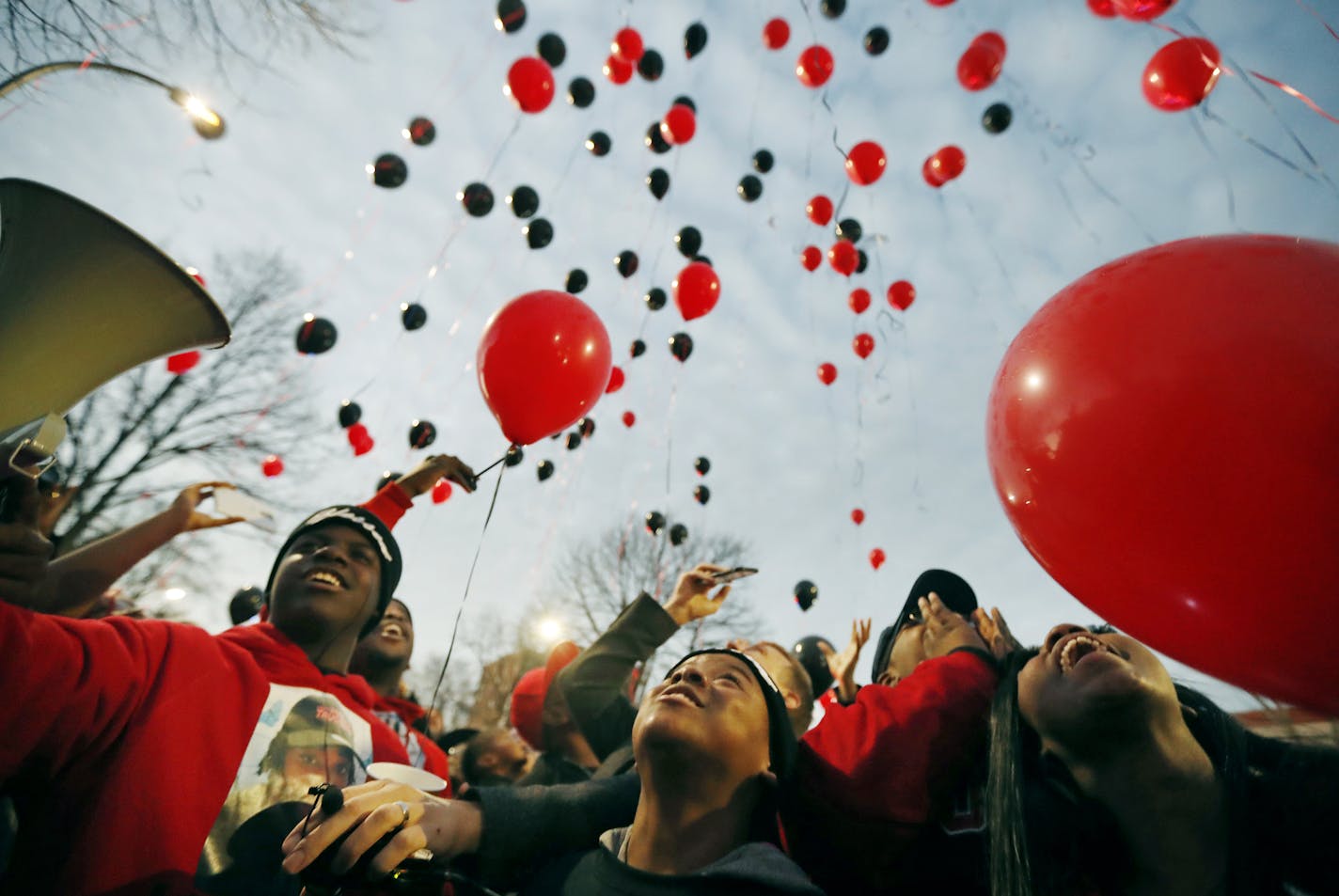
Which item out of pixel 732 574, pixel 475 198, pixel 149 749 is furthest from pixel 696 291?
pixel 149 749

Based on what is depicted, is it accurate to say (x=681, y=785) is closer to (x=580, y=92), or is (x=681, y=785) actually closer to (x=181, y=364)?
(x=580, y=92)

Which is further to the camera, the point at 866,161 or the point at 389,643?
the point at 866,161

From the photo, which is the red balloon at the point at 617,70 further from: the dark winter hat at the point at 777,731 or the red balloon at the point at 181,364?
the dark winter hat at the point at 777,731

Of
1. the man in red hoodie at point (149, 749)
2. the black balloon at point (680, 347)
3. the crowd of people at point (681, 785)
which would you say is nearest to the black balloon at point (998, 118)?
the black balloon at point (680, 347)

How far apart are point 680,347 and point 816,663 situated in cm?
307

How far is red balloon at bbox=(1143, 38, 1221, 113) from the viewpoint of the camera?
3189 mm

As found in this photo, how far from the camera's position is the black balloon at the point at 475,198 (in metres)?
4.41

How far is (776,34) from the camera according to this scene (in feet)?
15.3

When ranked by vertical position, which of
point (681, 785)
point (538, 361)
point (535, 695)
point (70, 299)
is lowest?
point (535, 695)

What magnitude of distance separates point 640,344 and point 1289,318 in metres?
5.46

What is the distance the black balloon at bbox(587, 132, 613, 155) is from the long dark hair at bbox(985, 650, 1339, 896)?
191 inches

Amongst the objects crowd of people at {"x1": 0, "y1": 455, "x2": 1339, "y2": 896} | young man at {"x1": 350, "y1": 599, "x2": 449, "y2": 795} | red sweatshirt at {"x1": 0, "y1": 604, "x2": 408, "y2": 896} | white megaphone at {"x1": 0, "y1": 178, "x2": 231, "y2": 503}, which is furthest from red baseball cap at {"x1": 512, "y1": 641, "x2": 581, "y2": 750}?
white megaphone at {"x1": 0, "y1": 178, "x2": 231, "y2": 503}

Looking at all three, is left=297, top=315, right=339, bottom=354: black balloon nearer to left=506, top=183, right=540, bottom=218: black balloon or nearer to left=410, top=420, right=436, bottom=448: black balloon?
left=410, top=420, right=436, bottom=448: black balloon

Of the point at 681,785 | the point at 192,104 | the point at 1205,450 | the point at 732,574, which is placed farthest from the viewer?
the point at 192,104
